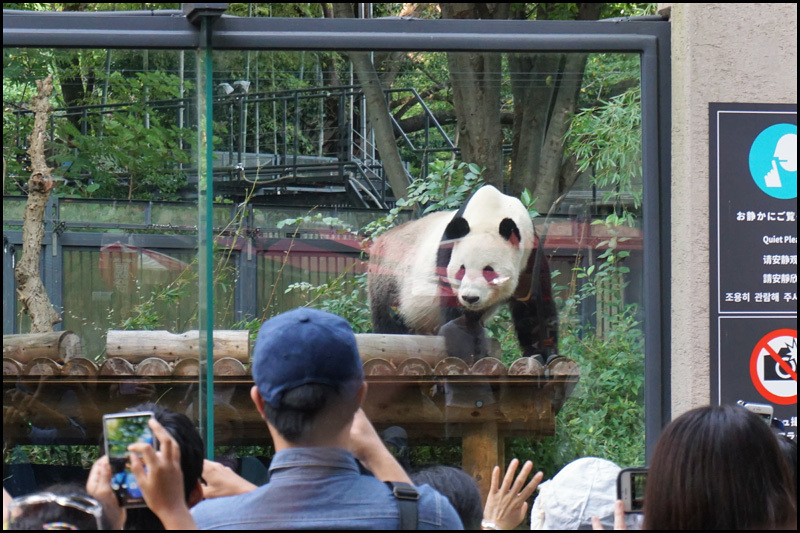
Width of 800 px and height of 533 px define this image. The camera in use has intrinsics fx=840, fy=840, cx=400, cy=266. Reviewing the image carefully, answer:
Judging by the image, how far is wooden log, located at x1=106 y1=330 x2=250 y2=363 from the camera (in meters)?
3.21

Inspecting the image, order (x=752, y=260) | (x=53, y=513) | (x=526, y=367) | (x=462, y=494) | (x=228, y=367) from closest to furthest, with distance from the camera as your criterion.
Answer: (x=53, y=513), (x=462, y=494), (x=752, y=260), (x=228, y=367), (x=526, y=367)

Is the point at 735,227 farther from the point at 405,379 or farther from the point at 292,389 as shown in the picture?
the point at 292,389

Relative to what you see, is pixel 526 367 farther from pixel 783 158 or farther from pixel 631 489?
pixel 631 489

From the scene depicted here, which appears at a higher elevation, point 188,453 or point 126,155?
point 126,155

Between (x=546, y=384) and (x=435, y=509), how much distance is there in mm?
1861

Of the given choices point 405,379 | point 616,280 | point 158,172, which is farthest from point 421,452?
point 158,172

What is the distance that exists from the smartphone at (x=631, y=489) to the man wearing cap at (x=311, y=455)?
49 centimetres

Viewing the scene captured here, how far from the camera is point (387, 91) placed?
332cm

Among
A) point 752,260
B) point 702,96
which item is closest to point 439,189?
point 702,96

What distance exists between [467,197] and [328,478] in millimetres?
2036

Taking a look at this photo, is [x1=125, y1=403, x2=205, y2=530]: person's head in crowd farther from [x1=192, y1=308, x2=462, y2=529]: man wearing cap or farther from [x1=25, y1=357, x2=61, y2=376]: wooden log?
[x1=25, y1=357, x2=61, y2=376]: wooden log

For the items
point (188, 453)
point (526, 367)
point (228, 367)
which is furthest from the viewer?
point (526, 367)

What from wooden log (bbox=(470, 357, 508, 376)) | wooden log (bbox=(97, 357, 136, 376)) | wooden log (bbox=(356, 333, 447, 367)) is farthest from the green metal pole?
wooden log (bbox=(470, 357, 508, 376))

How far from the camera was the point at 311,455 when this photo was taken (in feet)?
5.11
